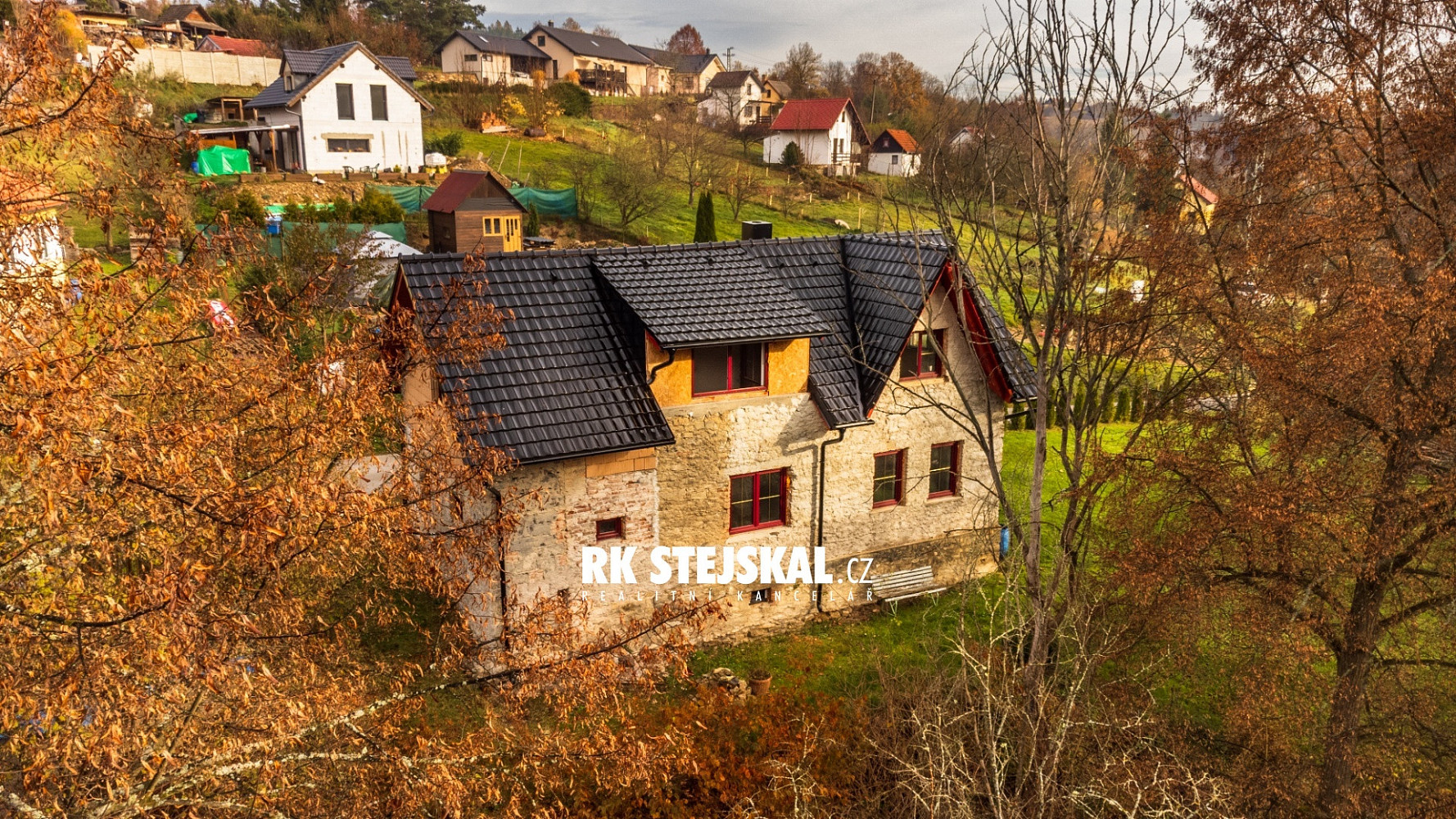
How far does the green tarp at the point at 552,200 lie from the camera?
160 ft

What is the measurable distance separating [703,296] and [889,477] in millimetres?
5751

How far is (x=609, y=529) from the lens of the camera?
17234 millimetres

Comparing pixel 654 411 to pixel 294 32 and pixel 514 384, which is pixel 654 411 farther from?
pixel 294 32

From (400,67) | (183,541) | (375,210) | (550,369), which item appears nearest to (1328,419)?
(550,369)

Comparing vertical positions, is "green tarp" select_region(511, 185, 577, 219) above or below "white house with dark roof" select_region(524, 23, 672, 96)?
below

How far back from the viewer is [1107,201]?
40.9ft

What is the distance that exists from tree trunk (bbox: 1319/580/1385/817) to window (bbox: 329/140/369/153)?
2102 inches

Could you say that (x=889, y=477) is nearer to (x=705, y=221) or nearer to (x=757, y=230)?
(x=757, y=230)

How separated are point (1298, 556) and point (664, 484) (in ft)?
33.3

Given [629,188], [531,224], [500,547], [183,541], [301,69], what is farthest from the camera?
[301,69]

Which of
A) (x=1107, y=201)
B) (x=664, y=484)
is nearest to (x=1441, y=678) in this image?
(x=1107, y=201)

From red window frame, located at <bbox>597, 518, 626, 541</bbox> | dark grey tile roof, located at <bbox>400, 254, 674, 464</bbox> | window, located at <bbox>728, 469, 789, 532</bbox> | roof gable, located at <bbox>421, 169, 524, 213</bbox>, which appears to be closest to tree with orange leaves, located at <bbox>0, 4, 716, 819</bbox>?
dark grey tile roof, located at <bbox>400, 254, 674, 464</bbox>

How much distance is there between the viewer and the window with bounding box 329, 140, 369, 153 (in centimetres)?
5294

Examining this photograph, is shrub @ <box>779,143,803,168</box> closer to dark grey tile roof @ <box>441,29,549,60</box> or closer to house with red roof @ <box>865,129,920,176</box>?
house with red roof @ <box>865,129,920,176</box>
